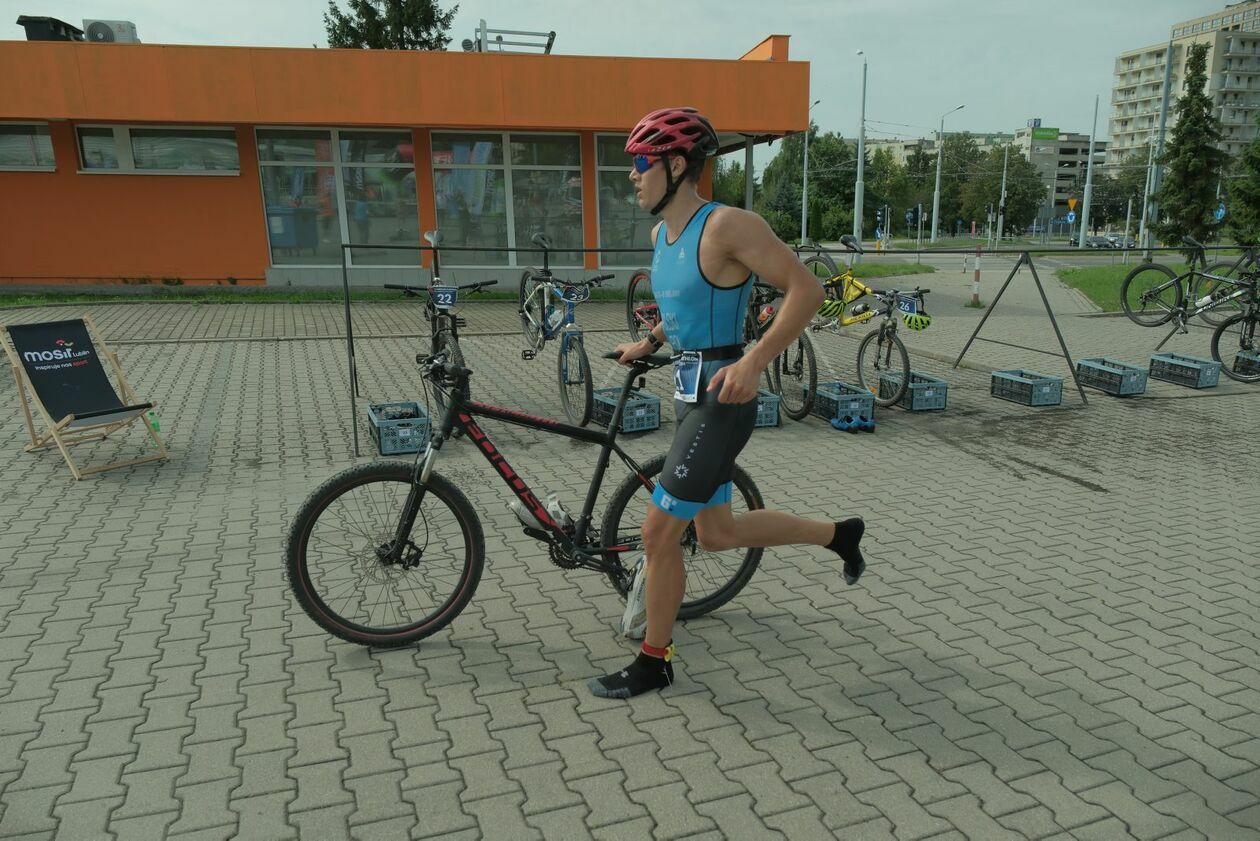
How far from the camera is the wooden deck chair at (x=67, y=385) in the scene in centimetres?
667

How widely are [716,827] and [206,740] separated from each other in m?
1.92

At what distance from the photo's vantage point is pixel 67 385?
6.93 meters

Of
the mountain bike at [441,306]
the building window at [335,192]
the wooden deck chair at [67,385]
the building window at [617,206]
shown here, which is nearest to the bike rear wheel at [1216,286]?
the mountain bike at [441,306]

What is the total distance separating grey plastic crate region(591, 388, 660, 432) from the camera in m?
7.69

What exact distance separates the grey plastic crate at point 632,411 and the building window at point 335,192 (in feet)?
39.7

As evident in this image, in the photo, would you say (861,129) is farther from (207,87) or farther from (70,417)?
(70,417)

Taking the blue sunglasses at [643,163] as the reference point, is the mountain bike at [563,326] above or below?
below

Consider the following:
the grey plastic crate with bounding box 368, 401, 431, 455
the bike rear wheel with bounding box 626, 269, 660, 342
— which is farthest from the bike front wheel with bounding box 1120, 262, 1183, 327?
the grey plastic crate with bounding box 368, 401, 431, 455

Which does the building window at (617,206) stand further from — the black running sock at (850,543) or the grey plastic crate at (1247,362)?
the black running sock at (850,543)

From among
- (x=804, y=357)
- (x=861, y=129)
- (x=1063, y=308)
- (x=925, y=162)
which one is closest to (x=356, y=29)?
(x=861, y=129)

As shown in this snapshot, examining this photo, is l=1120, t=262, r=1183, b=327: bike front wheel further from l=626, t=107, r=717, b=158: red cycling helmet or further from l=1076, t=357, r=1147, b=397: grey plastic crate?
l=626, t=107, r=717, b=158: red cycling helmet

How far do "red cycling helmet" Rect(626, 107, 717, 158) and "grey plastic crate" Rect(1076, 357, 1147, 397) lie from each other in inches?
307

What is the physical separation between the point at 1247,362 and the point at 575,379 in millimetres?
8408

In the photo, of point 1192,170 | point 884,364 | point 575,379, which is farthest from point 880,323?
point 1192,170
